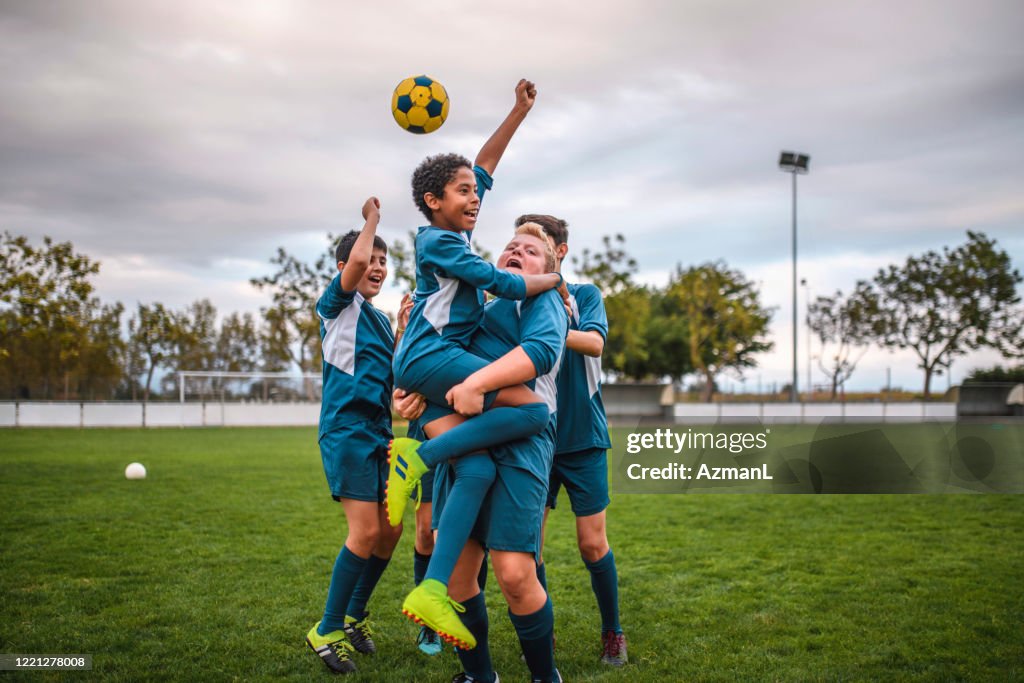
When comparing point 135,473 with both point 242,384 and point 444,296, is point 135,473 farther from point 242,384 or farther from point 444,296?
point 242,384

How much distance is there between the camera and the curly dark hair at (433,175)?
3.43 meters

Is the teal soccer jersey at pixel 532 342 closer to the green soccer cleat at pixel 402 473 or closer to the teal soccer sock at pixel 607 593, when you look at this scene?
the green soccer cleat at pixel 402 473

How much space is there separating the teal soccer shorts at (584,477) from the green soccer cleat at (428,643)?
1121 mm

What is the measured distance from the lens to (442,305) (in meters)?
3.25

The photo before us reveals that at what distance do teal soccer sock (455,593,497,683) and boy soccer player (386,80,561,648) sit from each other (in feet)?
1.54

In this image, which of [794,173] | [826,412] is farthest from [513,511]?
[794,173]

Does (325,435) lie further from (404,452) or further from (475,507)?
(475,507)

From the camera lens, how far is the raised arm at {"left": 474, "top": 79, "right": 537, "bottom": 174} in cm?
410

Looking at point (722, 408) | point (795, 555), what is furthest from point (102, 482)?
point (722, 408)

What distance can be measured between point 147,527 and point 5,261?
2123 cm

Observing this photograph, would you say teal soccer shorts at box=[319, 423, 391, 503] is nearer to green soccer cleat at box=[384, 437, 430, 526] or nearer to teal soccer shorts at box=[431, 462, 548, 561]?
green soccer cleat at box=[384, 437, 430, 526]

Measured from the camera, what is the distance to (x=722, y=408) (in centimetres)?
3531

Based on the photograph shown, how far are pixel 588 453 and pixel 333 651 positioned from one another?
1727 mm

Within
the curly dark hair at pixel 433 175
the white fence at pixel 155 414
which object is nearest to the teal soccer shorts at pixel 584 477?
the curly dark hair at pixel 433 175
